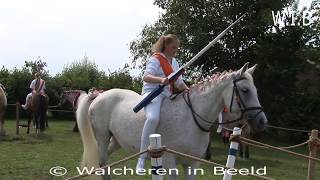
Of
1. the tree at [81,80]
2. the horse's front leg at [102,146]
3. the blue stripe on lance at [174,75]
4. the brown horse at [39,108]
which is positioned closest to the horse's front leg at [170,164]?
the blue stripe on lance at [174,75]

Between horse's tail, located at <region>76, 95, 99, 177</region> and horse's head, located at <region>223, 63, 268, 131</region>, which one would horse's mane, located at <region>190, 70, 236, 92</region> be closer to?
horse's head, located at <region>223, 63, 268, 131</region>

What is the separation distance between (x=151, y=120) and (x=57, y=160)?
5525mm

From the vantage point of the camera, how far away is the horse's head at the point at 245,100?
502cm

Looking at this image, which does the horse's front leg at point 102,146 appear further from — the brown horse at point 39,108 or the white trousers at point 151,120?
the brown horse at point 39,108

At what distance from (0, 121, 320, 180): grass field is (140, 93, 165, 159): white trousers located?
9.32 ft

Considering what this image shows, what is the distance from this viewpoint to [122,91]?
6.62 m

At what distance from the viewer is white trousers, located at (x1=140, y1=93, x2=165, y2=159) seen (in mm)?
5332

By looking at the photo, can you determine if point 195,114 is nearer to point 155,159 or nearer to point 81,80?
point 155,159

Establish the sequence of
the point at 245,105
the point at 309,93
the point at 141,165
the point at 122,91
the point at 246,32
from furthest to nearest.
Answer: the point at 246,32 < the point at 309,93 < the point at 122,91 < the point at 141,165 < the point at 245,105

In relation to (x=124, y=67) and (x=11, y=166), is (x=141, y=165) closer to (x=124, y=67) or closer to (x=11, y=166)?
(x=11, y=166)

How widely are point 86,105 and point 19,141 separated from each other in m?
7.52

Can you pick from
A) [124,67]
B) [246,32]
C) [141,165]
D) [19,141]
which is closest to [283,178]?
[141,165]

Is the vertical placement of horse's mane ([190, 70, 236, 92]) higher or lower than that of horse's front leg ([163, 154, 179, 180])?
higher

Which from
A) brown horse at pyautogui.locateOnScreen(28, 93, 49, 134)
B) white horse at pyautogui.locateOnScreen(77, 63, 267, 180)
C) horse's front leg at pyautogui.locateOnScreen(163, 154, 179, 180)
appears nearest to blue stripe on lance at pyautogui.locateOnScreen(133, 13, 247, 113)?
white horse at pyautogui.locateOnScreen(77, 63, 267, 180)
